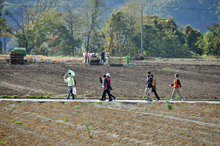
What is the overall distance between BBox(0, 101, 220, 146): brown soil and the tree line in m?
56.1

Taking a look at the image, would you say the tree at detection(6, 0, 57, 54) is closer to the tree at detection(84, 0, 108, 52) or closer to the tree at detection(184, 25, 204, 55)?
the tree at detection(84, 0, 108, 52)

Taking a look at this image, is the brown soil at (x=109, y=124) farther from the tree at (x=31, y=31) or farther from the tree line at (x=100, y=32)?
the tree at (x=31, y=31)

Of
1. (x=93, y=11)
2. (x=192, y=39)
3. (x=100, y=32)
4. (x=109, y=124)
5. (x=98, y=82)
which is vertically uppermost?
(x=93, y=11)

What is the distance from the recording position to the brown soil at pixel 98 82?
829 inches

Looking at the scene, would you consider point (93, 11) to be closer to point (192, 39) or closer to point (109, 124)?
point (192, 39)

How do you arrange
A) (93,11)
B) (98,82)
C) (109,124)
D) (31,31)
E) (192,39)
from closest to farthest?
(109,124), (98,82), (31,31), (93,11), (192,39)

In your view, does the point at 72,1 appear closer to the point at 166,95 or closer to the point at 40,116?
the point at 166,95

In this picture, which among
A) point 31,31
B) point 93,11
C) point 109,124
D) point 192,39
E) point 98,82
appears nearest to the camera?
point 109,124

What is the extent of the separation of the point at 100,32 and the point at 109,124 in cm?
6806

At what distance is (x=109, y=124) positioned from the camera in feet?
42.0

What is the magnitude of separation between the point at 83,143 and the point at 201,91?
47.6 ft

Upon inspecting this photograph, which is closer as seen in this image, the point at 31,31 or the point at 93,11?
the point at 31,31

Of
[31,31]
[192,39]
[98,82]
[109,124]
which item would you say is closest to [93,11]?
[31,31]

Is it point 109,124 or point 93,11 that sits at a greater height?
point 93,11
